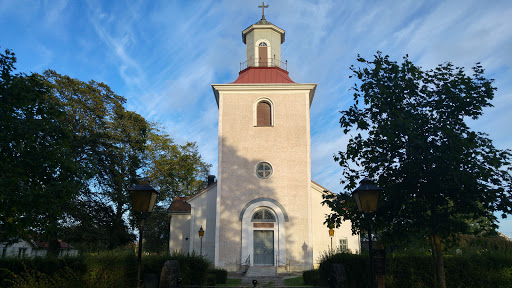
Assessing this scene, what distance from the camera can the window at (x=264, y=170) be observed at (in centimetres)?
2178


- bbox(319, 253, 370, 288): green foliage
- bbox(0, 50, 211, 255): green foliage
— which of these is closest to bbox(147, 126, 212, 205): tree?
bbox(0, 50, 211, 255): green foliage

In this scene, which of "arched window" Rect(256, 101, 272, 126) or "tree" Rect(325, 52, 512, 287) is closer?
"tree" Rect(325, 52, 512, 287)

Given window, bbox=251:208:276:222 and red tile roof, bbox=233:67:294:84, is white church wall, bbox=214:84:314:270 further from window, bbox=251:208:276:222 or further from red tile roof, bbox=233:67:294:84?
window, bbox=251:208:276:222

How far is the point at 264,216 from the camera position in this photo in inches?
838

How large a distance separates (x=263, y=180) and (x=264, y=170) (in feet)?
1.99

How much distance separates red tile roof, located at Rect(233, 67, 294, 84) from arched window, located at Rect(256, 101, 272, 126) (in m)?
1.50

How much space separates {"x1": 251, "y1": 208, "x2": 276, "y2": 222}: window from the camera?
69.4 ft

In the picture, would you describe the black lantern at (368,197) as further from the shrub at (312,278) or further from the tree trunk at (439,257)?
the shrub at (312,278)

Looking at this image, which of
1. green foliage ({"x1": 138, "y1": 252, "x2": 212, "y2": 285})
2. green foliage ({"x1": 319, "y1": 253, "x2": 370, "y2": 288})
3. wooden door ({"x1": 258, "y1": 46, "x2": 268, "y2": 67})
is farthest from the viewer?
wooden door ({"x1": 258, "y1": 46, "x2": 268, "y2": 67})

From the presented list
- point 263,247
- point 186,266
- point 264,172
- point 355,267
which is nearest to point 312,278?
point 355,267

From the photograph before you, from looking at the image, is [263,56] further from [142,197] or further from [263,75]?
[142,197]

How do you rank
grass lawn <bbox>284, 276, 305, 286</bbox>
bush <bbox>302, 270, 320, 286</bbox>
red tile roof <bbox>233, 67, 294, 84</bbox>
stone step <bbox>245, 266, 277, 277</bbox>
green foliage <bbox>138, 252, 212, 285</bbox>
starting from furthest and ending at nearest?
red tile roof <bbox>233, 67, 294, 84</bbox> < stone step <bbox>245, 266, 277, 277</bbox> < grass lawn <bbox>284, 276, 305, 286</bbox> < bush <bbox>302, 270, 320, 286</bbox> < green foliage <bbox>138, 252, 212, 285</bbox>

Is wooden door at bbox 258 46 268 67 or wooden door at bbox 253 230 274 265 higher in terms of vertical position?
wooden door at bbox 258 46 268 67

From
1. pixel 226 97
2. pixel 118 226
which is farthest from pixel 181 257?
pixel 118 226
